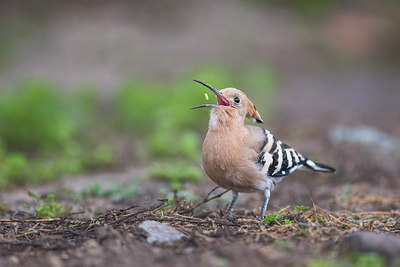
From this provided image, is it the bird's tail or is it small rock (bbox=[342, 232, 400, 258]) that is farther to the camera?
the bird's tail

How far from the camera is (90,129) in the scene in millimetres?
8828

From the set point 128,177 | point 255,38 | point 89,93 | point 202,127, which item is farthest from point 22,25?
point 128,177

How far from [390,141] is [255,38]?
700 centimetres

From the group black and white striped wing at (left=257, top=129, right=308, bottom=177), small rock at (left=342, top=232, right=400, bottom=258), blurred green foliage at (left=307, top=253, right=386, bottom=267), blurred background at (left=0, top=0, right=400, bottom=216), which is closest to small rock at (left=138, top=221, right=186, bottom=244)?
blurred green foliage at (left=307, top=253, right=386, bottom=267)

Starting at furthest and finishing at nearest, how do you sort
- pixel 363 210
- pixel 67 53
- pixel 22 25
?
1. pixel 22 25
2. pixel 67 53
3. pixel 363 210

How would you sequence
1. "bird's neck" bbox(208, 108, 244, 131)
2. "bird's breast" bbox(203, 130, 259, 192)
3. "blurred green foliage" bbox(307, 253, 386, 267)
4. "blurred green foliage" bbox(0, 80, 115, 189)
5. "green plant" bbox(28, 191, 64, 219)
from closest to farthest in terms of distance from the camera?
"blurred green foliage" bbox(307, 253, 386, 267)
"bird's breast" bbox(203, 130, 259, 192)
"bird's neck" bbox(208, 108, 244, 131)
"green plant" bbox(28, 191, 64, 219)
"blurred green foliage" bbox(0, 80, 115, 189)

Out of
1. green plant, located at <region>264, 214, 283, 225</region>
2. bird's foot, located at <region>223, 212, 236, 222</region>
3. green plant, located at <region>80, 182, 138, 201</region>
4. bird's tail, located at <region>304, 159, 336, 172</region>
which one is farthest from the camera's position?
green plant, located at <region>80, 182, 138, 201</region>

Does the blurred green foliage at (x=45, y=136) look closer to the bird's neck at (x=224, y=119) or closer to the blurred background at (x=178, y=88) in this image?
the blurred background at (x=178, y=88)

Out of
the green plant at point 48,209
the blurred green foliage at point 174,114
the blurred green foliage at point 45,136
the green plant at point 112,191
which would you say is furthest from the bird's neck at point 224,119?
the blurred green foliage at point 45,136

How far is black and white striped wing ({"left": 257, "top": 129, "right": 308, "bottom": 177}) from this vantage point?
4387 millimetres

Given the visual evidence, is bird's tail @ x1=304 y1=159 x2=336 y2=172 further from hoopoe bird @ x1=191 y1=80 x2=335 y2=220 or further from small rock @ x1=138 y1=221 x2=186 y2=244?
small rock @ x1=138 y1=221 x2=186 y2=244

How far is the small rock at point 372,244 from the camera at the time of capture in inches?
113

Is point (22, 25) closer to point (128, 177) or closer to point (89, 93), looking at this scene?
point (89, 93)

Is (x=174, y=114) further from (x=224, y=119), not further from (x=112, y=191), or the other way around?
(x=224, y=119)
